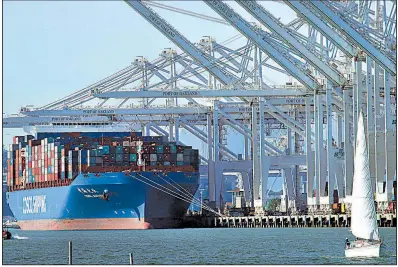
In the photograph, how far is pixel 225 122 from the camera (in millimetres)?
97312

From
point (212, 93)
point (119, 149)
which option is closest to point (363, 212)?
point (212, 93)

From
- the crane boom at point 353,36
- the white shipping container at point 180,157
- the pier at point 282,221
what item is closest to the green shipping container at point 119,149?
the white shipping container at point 180,157

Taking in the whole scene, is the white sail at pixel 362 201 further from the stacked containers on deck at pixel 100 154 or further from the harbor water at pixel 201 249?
the stacked containers on deck at pixel 100 154

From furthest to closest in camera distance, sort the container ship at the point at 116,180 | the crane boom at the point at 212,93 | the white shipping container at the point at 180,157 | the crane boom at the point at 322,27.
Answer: the white shipping container at the point at 180,157, the container ship at the point at 116,180, the crane boom at the point at 212,93, the crane boom at the point at 322,27

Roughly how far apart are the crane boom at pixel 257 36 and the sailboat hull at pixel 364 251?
32.2m

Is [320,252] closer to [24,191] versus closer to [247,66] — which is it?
[247,66]

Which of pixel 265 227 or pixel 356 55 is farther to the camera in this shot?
pixel 265 227

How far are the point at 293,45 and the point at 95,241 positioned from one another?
18.1 metres

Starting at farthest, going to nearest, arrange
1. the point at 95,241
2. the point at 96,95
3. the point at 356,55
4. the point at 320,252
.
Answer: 1. the point at 96,95
2. the point at 356,55
3. the point at 95,241
4. the point at 320,252

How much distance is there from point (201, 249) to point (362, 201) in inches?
471

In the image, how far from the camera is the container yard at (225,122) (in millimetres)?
71312

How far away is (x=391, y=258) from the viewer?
1695 inches

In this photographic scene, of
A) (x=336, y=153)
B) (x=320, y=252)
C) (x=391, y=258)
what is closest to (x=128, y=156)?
(x=336, y=153)

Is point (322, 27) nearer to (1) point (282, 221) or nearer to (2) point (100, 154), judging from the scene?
(1) point (282, 221)
